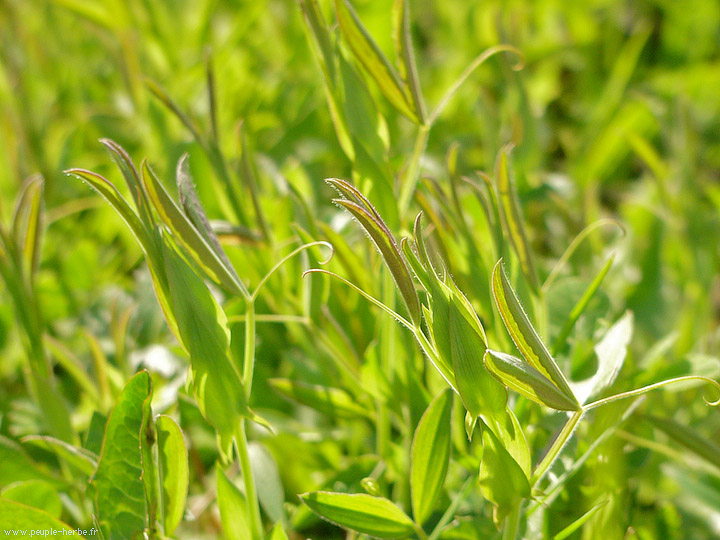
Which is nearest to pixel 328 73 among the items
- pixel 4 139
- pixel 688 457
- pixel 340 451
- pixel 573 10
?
pixel 340 451

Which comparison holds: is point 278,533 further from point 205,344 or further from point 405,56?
point 405,56

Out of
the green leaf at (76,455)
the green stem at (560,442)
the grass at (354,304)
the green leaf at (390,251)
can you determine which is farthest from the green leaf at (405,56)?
the green leaf at (76,455)

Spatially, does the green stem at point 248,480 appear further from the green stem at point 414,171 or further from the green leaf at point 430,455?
the green stem at point 414,171

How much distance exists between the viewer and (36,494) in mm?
694

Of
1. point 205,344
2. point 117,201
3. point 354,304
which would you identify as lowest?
point 354,304

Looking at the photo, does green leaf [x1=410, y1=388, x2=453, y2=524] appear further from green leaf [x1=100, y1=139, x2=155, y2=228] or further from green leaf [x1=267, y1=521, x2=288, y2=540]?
green leaf [x1=100, y1=139, x2=155, y2=228]

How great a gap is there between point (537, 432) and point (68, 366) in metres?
0.55

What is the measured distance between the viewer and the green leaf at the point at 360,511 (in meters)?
0.59

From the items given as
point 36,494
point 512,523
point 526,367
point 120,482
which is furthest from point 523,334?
point 36,494

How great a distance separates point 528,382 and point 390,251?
137 millimetres

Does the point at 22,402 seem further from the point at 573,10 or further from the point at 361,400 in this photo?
the point at 573,10

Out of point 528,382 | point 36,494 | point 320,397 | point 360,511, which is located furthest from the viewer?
point 320,397

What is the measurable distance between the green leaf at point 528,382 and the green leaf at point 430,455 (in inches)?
5.1

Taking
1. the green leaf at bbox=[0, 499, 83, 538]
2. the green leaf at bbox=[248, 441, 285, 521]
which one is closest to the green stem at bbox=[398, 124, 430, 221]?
the green leaf at bbox=[248, 441, 285, 521]
